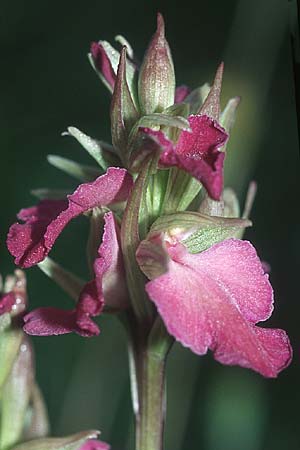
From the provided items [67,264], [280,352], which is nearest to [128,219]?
[280,352]

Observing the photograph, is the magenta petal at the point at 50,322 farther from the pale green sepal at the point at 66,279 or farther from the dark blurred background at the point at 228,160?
the dark blurred background at the point at 228,160

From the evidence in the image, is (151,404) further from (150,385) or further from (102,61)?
(102,61)

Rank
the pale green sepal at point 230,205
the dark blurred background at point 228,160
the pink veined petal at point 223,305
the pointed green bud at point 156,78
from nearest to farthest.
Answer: the pink veined petal at point 223,305
the pointed green bud at point 156,78
the pale green sepal at point 230,205
the dark blurred background at point 228,160

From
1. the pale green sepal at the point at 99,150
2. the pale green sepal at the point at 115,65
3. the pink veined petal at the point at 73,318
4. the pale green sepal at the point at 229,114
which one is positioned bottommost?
the pink veined petal at the point at 73,318

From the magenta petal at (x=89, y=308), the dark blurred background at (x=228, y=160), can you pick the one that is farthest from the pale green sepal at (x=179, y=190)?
the dark blurred background at (x=228, y=160)

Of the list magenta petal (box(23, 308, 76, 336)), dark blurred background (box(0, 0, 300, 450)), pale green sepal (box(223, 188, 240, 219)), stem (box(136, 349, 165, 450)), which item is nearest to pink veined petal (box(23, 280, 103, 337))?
magenta petal (box(23, 308, 76, 336))

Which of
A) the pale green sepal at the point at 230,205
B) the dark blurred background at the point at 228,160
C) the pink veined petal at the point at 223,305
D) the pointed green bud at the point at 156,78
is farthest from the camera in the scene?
the dark blurred background at the point at 228,160
